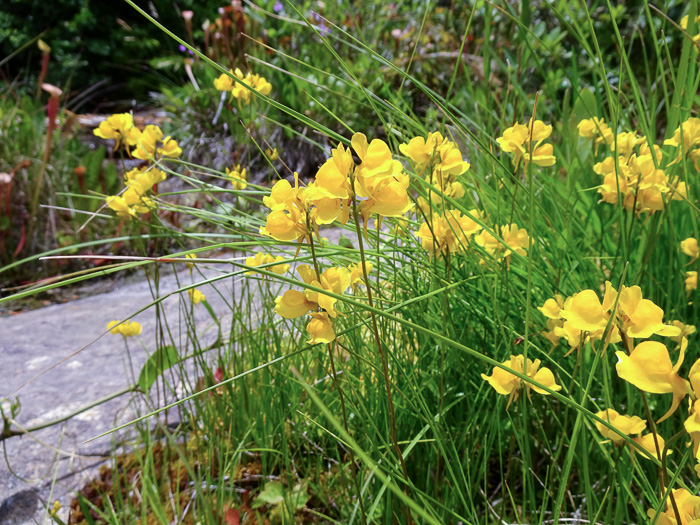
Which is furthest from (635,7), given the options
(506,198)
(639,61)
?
(506,198)

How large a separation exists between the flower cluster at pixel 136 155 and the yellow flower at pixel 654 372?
72 cm

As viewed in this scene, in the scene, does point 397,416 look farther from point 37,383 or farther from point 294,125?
point 294,125

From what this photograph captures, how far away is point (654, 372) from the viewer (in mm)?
321

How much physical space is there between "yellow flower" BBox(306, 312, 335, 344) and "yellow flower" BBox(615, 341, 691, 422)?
23 centimetres

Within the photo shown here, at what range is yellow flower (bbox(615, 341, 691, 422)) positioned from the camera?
32cm

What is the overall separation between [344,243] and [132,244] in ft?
5.79

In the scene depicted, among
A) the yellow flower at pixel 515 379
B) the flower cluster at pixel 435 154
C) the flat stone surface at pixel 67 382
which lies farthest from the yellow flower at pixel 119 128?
the yellow flower at pixel 515 379

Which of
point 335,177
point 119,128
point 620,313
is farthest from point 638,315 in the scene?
point 119,128

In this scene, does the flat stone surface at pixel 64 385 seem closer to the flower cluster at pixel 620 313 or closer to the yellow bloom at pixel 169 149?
the yellow bloom at pixel 169 149

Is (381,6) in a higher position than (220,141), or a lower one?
higher

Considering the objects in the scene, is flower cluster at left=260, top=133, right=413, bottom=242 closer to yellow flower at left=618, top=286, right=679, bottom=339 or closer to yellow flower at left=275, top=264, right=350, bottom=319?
yellow flower at left=275, top=264, right=350, bottom=319

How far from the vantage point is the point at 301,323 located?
960mm

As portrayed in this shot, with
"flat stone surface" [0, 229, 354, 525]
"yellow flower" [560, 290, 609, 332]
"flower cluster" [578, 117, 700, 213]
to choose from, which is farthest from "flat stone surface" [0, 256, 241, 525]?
"flower cluster" [578, 117, 700, 213]

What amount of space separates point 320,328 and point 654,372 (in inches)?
10.2
